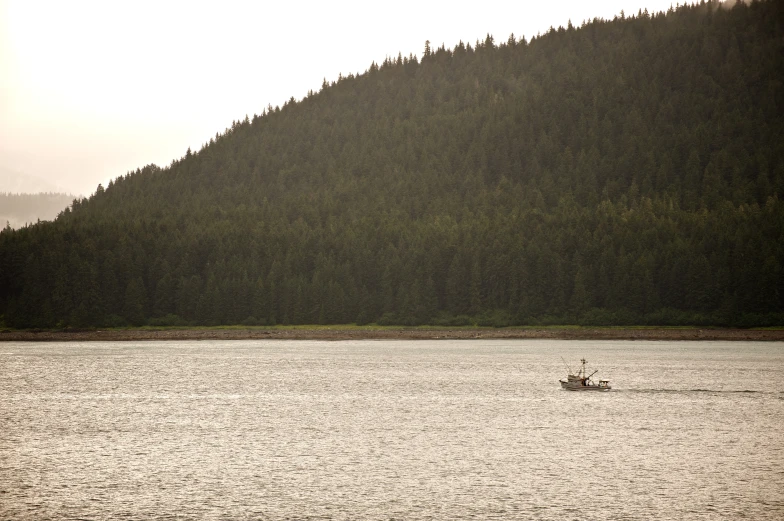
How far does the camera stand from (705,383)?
4584 inches

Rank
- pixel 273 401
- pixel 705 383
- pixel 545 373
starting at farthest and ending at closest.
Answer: pixel 545 373 < pixel 705 383 < pixel 273 401

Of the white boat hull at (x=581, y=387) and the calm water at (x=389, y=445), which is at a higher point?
the white boat hull at (x=581, y=387)

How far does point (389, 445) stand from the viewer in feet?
228

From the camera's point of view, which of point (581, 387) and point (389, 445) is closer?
point (389, 445)

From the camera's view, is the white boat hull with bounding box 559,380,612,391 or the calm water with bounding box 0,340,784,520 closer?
the calm water with bounding box 0,340,784,520

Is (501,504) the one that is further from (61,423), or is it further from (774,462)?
(61,423)

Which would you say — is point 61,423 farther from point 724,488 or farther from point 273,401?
point 724,488

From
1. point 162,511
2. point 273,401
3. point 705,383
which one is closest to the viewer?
point 162,511

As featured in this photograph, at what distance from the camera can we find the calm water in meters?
50.8

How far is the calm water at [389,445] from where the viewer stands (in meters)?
50.8

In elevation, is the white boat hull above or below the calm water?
above

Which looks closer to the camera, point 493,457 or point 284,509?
point 284,509

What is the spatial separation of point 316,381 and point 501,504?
73.0 metres

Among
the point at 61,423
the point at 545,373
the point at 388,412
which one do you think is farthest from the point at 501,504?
the point at 545,373
